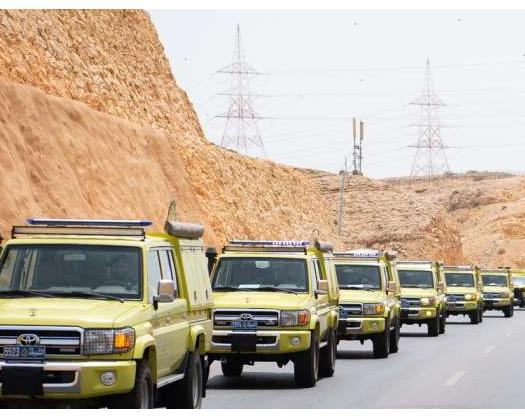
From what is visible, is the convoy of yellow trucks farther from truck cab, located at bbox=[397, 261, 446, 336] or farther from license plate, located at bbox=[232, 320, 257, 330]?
truck cab, located at bbox=[397, 261, 446, 336]

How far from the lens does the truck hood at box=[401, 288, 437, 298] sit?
113ft

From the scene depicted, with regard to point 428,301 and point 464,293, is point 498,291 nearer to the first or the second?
point 464,293

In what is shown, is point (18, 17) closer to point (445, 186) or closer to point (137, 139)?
point (137, 139)

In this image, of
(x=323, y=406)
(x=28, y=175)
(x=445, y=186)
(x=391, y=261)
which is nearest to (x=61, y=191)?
(x=28, y=175)

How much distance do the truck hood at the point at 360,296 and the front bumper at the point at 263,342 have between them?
7.24m

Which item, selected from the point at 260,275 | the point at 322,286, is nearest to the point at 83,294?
the point at 322,286

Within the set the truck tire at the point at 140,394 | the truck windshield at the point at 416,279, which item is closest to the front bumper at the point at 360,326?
the truck windshield at the point at 416,279

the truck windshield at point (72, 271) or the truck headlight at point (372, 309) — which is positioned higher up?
the truck windshield at point (72, 271)

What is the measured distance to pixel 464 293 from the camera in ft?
146

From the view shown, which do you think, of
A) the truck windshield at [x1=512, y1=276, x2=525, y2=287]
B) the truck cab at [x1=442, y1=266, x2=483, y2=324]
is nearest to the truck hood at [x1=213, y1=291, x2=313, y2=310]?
the truck cab at [x1=442, y1=266, x2=483, y2=324]

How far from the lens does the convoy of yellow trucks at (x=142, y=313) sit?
11.6 m

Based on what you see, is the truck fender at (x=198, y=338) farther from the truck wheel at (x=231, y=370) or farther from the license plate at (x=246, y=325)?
the truck wheel at (x=231, y=370)

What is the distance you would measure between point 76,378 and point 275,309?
7.17 m

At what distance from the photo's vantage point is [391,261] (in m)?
29.5
